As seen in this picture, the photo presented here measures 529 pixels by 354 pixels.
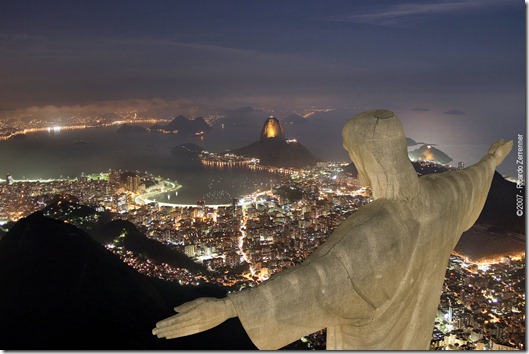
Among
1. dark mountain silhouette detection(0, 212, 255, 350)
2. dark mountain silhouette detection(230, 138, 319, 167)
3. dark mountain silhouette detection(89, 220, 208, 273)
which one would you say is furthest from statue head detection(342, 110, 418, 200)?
dark mountain silhouette detection(230, 138, 319, 167)

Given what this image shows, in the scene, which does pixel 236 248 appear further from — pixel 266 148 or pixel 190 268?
pixel 266 148

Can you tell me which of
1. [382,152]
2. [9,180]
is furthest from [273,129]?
[382,152]

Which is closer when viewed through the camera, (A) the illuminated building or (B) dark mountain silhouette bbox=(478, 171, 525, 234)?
(B) dark mountain silhouette bbox=(478, 171, 525, 234)

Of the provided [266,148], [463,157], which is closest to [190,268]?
[463,157]

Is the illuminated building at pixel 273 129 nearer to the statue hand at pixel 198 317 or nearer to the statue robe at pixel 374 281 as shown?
the statue robe at pixel 374 281

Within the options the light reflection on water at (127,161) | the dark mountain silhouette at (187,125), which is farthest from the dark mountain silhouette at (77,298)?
the dark mountain silhouette at (187,125)

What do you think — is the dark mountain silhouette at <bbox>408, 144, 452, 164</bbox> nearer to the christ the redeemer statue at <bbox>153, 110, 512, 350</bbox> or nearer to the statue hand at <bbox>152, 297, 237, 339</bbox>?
the christ the redeemer statue at <bbox>153, 110, 512, 350</bbox>

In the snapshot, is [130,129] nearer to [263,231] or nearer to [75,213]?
[75,213]
